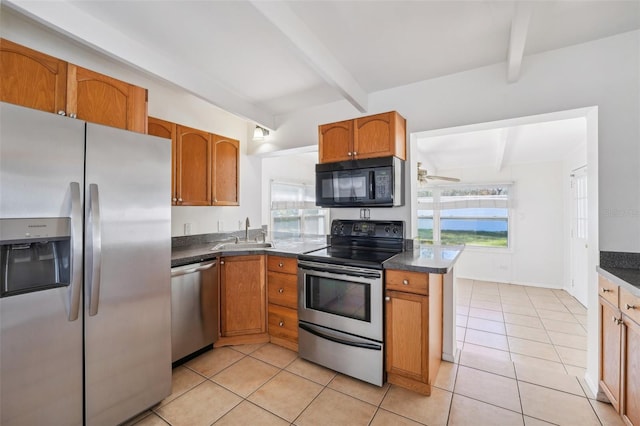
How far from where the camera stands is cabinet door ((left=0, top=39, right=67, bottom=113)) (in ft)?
4.61

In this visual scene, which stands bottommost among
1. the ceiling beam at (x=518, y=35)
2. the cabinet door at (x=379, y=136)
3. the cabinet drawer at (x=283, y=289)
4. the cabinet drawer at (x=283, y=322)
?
the cabinet drawer at (x=283, y=322)

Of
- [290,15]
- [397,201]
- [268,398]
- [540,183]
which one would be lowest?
[268,398]

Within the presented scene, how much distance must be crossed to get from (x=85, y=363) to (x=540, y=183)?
644 cm

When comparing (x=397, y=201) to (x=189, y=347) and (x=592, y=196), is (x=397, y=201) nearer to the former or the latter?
(x=592, y=196)

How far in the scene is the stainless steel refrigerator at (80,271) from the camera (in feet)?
4.02

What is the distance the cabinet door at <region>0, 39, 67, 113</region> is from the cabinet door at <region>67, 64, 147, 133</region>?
1.8 inches

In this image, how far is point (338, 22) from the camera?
179 centimetres

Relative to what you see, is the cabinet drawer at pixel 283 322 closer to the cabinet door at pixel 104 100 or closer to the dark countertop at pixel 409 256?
the dark countertop at pixel 409 256

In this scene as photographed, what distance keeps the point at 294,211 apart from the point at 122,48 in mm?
3570

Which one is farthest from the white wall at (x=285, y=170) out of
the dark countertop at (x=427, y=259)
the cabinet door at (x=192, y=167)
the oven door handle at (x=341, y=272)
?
the dark countertop at (x=427, y=259)

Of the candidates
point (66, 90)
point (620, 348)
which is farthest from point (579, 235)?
point (66, 90)

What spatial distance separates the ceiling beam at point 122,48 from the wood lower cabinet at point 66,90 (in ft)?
0.71

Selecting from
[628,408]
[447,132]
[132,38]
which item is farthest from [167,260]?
[628,408]

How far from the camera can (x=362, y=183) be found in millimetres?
2471
